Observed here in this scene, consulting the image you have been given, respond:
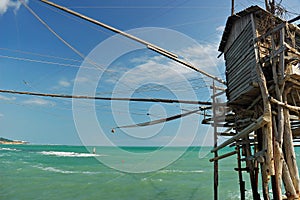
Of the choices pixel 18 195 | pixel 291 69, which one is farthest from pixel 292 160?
pixel 18 195

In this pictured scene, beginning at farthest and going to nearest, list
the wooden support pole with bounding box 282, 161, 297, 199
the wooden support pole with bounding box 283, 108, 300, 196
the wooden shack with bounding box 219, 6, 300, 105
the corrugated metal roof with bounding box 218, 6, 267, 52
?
the corrugated metal roof with bounding box 218, 6, 267, 52 → the wooden shack with bounding box 219, 6, 300, 105 → the wooden support pole with bounding box 283, 108, 300, 196 → the wooden support pole with bounding box 282, 161, 297, 199

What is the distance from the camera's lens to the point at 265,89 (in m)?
7.05

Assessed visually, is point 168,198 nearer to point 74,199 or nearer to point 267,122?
point 74,199

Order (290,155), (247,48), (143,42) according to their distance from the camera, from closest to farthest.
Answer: (290,155), (143,42), (247,48)

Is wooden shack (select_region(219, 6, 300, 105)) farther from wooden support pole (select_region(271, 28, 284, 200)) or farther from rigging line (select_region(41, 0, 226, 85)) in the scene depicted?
rigging line (select_region(41, 0, 226, 85))

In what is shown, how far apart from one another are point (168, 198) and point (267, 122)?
1234cm

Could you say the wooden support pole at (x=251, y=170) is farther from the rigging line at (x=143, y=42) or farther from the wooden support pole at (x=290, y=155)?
the rigging line at (x=143, y=42)

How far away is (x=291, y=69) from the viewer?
7.45 meters

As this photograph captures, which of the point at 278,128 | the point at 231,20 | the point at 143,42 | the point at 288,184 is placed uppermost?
the point at 231,20

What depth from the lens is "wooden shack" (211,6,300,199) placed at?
660 cm

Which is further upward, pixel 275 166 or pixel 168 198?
pixel 275 166

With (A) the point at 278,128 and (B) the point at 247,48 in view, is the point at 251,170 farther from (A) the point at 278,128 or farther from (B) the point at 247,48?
(B) the point at 247,48

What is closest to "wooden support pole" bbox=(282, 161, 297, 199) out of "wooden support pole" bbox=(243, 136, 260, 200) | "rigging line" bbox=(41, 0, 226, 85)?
"wooden support pole" bbox=(243, 136, 260, 200)

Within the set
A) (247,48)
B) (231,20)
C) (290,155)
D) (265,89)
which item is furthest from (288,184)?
(231,20)
